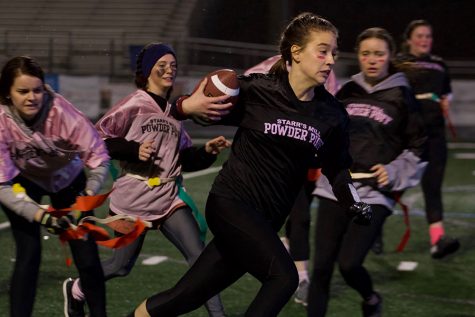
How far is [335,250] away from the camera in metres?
6.08

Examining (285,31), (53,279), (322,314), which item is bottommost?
(53,279)

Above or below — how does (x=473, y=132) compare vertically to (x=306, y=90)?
below

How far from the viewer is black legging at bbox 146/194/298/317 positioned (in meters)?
4.68

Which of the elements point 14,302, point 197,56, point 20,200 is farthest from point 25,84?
point 197,56

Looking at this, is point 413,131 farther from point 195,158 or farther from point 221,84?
point 221,84

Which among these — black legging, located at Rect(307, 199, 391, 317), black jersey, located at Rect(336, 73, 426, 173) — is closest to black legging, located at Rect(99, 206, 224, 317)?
black legging, located at Rect(307, 199, 391, 317)

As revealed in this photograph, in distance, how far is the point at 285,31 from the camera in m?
5.16

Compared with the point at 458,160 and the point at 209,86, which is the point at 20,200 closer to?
the point at 209,86

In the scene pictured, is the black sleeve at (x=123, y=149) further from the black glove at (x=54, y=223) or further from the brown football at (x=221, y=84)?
the brown football at (x=221, y=84)

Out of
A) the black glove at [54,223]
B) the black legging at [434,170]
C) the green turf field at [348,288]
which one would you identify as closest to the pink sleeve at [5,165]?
the black glove at [54,223]

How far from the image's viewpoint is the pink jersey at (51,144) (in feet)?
18.4

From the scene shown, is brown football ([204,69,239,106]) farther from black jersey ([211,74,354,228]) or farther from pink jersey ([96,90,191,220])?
pink jersey ([96,90,191,220])

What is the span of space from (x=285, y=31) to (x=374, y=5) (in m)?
25.8

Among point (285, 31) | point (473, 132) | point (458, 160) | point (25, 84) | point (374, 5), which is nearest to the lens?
point (285, 31)
